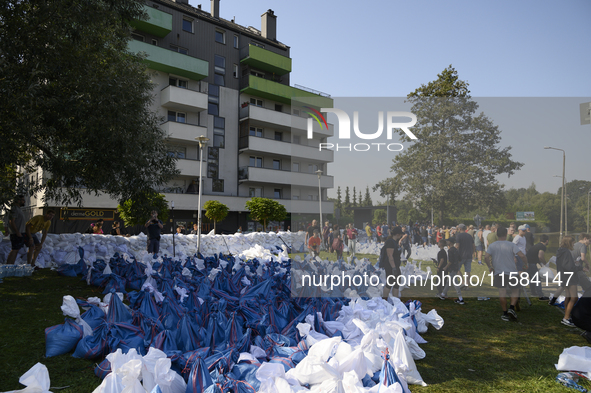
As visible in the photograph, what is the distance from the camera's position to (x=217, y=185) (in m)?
30.3

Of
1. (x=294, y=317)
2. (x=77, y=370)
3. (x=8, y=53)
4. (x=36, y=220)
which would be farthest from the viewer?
(x=36, y=220)

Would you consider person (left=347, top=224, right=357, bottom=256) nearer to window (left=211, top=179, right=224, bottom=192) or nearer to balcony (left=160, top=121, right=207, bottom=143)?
balcony (left=160, top=121, right=207, bottom=143)

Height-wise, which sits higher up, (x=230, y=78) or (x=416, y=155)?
(x=230, y=78)

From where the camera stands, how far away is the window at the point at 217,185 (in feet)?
98.6

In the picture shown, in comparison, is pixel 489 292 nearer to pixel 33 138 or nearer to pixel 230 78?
pixel 33 138

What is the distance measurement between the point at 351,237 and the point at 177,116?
2485 centimetres

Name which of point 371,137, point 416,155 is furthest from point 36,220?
point 416,155

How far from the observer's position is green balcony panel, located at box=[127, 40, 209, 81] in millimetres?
25984

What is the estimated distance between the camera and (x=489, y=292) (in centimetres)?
787

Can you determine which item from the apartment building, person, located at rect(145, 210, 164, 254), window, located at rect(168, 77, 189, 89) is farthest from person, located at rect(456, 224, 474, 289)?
window, located at rect(168, 77, 189, 89)

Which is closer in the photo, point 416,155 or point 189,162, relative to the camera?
point 416,155

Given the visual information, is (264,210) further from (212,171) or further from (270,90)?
(270,90)

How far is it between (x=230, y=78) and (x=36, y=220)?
2556cm

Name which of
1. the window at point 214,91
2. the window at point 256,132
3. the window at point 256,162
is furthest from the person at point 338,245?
the window at point 214,91
